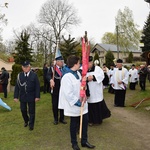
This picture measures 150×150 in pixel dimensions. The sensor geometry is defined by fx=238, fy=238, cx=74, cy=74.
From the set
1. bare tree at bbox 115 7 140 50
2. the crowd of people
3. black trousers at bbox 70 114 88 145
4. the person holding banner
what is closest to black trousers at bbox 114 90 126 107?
the crowd of people

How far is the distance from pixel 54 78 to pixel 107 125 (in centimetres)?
198

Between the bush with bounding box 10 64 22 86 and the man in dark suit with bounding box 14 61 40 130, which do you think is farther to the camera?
the bush with bounding box 10 64 22 86

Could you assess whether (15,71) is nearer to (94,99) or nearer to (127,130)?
(94,99)

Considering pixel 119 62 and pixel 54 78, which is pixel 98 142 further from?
pixel 119 62

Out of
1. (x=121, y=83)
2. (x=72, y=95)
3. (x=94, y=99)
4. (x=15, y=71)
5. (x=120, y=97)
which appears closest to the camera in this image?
(x=72, y=95)

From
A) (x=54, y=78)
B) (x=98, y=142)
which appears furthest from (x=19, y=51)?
(x=98, y=142)

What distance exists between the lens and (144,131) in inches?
238

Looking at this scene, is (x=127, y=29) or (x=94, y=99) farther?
(x=127, y=29)

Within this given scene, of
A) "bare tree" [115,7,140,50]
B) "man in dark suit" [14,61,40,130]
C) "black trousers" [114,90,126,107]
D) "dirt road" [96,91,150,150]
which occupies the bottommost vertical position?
"dirt road" [96,91,150,150]

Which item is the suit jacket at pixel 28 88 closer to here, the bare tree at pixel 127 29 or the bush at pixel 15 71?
the bush at pixel 15 71

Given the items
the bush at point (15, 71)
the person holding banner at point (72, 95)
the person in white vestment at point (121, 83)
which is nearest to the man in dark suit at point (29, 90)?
the person holding banner at point (72, 95)

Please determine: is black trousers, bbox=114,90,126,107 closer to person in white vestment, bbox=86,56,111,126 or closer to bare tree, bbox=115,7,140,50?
person in white vestment, bbox=86,56,111,126

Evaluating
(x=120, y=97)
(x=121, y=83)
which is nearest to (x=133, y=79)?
(x=120, y=97)

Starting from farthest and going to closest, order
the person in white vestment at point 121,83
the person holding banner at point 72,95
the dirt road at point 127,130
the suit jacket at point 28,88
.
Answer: the person in white vestment at point 121,83 < the suit jacket at point 28,88 < the dirt road at point 127,130 < the person holding banner at point 72,95
